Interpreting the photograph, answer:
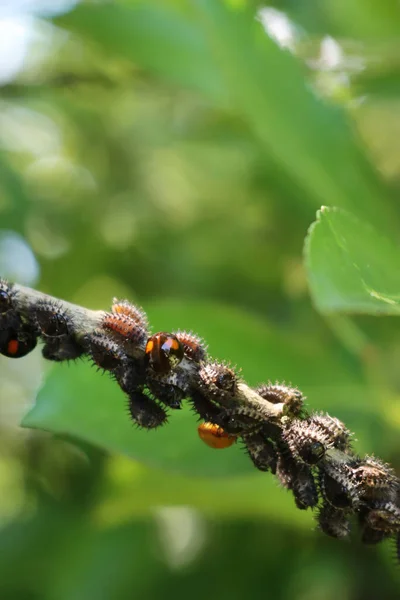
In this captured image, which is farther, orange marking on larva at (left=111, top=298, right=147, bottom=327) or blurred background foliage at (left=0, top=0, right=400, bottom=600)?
blurred background foliage at (left=0, top=0, right=400, bottom=600)

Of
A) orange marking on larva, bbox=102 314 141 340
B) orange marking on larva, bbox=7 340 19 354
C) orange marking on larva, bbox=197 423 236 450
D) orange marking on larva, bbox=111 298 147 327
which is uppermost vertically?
orange marking on larva, bbox=111 298 147 327

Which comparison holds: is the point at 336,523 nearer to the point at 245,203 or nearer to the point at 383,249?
the point at 383,249

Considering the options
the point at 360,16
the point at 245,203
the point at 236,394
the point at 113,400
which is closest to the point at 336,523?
the point at 236,394

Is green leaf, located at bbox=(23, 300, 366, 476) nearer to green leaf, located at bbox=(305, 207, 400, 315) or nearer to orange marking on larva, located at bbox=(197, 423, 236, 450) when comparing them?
orange marking on larva, located at bbox=(197, 423, 236, 450)

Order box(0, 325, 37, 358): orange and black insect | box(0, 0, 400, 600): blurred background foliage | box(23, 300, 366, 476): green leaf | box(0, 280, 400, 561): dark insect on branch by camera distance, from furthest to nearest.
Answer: box(0, 0, 400, 600): blurred background foliage → box(23, 300, 366, 476): green leaf → box(0, 325, 37, 358): orange and black insect → box(0, 280, 400, 561): dark insect on branch

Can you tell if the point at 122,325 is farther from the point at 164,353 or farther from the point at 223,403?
the point at 223,403

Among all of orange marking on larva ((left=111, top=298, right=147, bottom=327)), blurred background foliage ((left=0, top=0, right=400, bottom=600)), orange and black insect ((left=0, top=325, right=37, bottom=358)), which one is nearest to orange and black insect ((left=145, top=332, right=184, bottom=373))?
orange marking on larva ((left=111, top=298, right=147, bottom=327))

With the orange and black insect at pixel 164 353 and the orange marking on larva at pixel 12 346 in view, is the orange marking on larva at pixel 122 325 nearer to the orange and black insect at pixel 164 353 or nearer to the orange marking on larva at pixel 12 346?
the orange and black insect at pixel 164 353

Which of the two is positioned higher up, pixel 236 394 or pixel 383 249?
pixel 383 249
